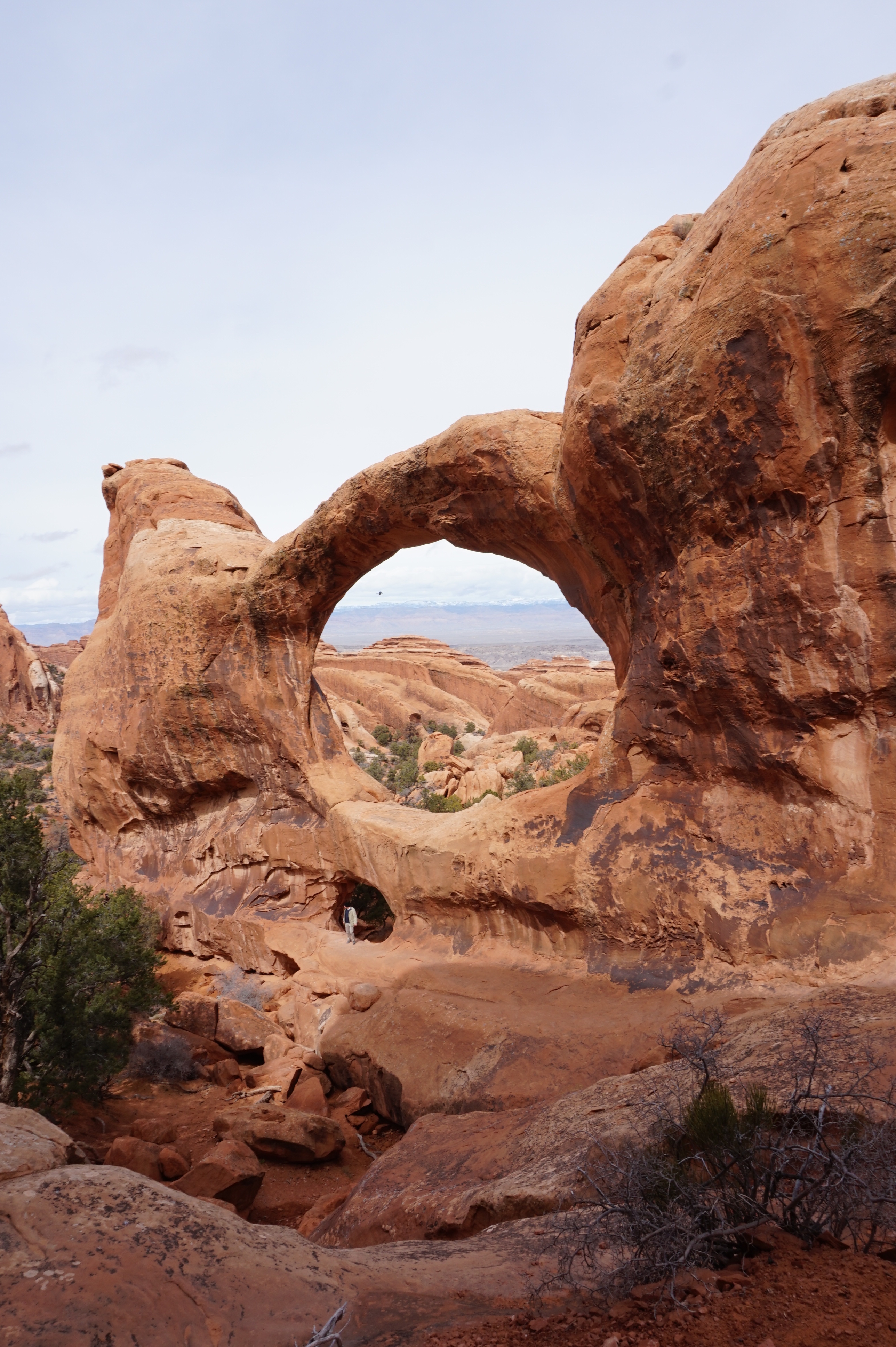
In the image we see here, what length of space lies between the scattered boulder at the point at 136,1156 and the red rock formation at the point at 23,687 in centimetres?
3403

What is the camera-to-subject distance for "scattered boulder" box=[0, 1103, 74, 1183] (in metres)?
3.27

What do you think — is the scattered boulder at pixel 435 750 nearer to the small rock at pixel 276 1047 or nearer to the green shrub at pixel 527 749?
the green shrub at pixel 527 749

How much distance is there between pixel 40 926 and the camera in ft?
24.7

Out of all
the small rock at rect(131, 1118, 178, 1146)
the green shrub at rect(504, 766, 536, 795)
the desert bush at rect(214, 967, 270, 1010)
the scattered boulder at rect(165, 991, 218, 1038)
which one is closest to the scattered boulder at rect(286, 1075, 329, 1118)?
the small rock at rect(131, 1118, 178, 1146)

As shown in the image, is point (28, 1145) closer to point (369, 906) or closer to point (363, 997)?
point (363, 997)

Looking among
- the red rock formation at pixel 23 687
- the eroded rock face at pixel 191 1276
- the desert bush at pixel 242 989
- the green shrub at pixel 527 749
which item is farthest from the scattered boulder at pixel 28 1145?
the red rock formation at pixel 23 687

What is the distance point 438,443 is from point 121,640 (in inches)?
258

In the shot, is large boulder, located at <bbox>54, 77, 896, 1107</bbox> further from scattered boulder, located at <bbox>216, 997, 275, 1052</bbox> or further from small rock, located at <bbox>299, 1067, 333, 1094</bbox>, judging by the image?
scattered boulder, located at <bbox>216, 997, 275, 1052</bbox>

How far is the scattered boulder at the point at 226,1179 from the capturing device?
5.29 metres

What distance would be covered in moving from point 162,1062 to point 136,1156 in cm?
297

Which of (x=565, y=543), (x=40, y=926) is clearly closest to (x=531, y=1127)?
(x=40, y=926)

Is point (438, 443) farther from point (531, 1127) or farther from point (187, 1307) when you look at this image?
point (187, 1307)

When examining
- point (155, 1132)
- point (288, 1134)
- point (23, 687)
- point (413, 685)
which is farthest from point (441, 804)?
point (23, 687)

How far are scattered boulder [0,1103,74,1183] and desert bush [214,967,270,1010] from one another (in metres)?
6.48
